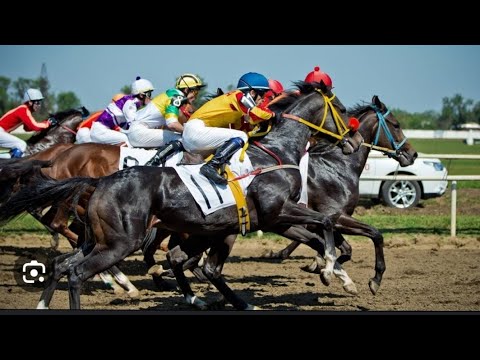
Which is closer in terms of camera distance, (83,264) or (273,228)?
(83,264)

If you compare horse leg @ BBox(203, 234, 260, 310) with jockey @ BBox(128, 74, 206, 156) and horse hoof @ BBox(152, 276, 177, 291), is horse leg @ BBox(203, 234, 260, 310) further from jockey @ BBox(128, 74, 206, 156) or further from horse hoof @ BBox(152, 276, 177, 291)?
horse hoof @ BBox(152, 276, 177, 291)

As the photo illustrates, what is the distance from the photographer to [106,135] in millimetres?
9352

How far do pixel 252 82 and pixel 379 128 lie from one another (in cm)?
255

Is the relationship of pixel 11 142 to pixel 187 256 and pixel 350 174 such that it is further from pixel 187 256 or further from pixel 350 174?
pixel 350 174

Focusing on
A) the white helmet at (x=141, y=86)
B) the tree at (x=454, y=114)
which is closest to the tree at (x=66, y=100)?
the tree at (x=454, y=114)

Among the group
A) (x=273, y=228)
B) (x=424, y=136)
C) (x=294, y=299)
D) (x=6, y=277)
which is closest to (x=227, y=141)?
(x=273, y=228)

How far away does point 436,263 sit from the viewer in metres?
9.77

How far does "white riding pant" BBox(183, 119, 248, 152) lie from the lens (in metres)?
6.71

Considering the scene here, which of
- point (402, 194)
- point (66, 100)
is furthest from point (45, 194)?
point (66, 100)

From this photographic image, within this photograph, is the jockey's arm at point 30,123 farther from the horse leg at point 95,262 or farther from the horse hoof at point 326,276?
the horse hoof at point 326,276

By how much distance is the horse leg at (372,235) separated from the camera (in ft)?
25.0

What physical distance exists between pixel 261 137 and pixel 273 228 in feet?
3.26

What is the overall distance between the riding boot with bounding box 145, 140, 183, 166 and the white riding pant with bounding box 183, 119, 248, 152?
2.33 feet
